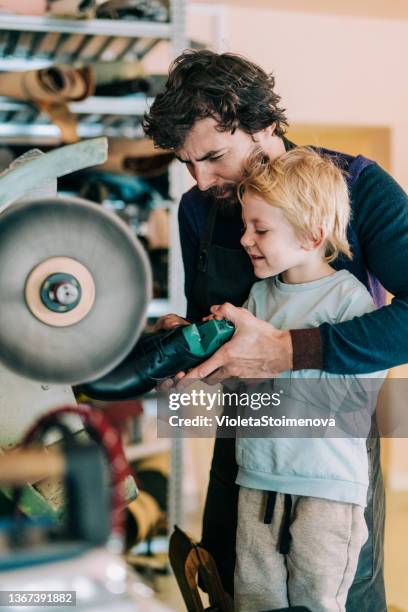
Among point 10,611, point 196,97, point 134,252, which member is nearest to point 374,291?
point 196,97

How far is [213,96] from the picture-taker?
91cm

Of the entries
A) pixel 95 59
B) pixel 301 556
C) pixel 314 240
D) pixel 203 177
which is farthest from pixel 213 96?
pixel 95 59

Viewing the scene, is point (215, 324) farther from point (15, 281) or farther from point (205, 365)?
point (15, 281)

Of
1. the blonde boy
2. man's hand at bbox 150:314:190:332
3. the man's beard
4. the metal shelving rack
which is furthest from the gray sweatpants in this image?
the metal shelving rack

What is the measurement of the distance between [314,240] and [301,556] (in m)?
0.37

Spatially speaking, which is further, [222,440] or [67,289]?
[222,440]

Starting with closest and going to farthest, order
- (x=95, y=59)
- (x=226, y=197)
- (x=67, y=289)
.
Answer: (x=67, y=289) → (x=226, y=197) → (x=95, y=59)

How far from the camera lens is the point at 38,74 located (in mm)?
1855

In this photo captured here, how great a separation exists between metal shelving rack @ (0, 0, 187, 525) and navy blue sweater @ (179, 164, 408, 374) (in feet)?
3.86

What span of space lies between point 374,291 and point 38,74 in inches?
47.3

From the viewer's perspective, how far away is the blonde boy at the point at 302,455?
90 centimetres

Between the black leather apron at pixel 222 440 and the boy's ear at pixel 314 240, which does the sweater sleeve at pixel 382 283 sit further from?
the black leather apron at pixel 222 440

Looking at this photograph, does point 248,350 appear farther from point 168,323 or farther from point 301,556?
point 301,556

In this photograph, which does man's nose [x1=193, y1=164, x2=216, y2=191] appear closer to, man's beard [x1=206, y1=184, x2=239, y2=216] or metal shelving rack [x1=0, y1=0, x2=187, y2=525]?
man's beard [x1=206, y1=184, x2=239, y2=216]
